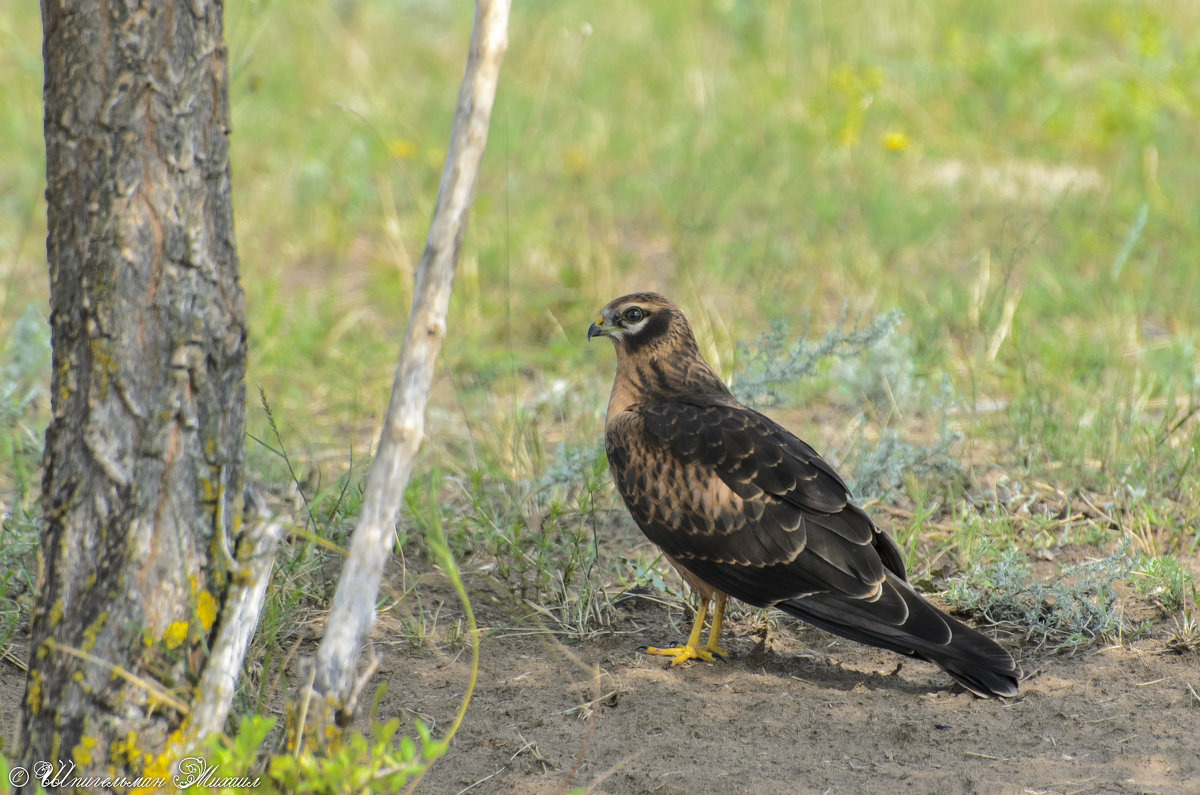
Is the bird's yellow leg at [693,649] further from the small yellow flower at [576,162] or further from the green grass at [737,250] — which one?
the small yellow flower at [576,162]

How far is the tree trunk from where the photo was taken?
260 centimetres

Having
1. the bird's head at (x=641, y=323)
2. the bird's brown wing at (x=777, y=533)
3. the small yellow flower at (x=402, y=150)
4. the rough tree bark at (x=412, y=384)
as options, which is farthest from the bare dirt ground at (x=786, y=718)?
the small yellow flower at (x=402, y=150)

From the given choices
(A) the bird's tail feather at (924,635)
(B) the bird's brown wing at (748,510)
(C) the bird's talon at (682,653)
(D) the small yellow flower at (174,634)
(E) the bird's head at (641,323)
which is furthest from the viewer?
(E) the bird's head at (641,323)

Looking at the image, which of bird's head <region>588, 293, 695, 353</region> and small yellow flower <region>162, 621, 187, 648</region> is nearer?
small yellow flower <region>162, 621, 187, 648</region>

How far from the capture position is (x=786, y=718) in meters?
3.61

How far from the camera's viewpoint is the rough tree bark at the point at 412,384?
8.41 feet

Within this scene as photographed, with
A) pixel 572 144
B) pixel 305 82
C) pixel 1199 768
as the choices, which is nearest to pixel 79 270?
pixel 1199 768

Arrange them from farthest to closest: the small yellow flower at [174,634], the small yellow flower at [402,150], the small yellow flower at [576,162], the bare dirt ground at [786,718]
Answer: the small yellow flower at [576,162] < the small yellow flower at [402,150] < the bare dirt ground at [786,718] < the small yellow flower at [174,634]

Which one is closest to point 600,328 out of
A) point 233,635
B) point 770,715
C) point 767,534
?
point 767,534

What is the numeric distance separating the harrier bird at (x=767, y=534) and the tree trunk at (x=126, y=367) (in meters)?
1.74

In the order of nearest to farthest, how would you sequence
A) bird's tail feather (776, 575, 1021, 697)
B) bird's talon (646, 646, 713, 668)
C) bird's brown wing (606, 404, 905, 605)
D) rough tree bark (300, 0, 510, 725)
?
rough tree bark (300, 0, 510, 725), bird's tail feather (776, 575, 1021, 697), bird's brown wing (606, 404, 905, 605), bird's talon (646, 646, 713, 668)

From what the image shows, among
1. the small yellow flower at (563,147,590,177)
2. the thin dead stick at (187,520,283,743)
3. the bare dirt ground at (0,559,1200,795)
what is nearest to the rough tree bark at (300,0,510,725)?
the thin dead stick at (187,520,283,743)

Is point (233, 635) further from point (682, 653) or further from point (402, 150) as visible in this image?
point (402, 150)

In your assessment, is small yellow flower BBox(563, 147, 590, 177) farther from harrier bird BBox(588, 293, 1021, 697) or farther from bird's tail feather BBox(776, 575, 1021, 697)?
bird's tail feather BBox(776, 575, 1021, 697)
